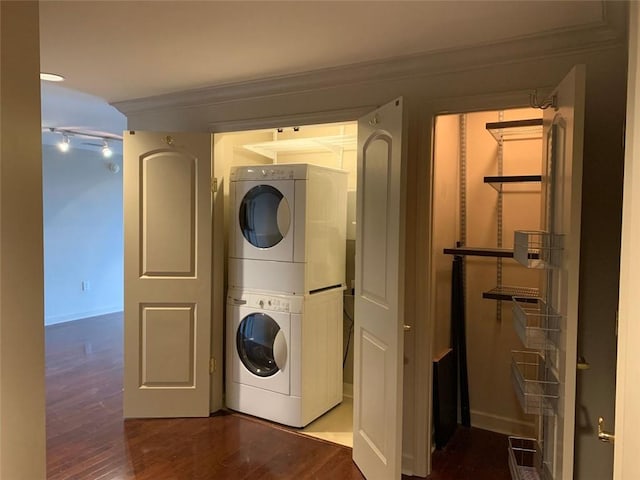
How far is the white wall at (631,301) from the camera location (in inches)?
38.4

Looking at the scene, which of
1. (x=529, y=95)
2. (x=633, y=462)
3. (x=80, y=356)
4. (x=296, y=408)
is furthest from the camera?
(x=80, y=356)

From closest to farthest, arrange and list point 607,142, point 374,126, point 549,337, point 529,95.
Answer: point 549,337
point 607,142
point 529,95
point 374,126

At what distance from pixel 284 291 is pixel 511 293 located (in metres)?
1.44

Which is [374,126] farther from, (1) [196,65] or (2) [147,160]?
(2) [147,160]

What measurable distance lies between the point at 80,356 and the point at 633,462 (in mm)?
4734

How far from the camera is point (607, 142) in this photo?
203cm

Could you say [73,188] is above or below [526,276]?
above

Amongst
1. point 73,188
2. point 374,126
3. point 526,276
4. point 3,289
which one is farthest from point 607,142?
point 73,188

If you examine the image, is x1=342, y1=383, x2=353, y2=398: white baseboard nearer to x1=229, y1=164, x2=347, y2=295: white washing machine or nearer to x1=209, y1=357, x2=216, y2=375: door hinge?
x1=229, y1=164, x2=347, y2=295: white washing machine

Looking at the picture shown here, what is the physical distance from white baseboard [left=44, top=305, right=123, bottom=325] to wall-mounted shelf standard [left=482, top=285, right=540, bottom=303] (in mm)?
5317

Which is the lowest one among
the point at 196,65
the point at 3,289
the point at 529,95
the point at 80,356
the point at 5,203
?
the point at 80,356

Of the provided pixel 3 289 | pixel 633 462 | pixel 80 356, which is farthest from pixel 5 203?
pixel 80 356

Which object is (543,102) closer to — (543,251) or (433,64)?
(433,64)

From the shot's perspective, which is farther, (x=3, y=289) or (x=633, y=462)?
(x=3, y=289)
